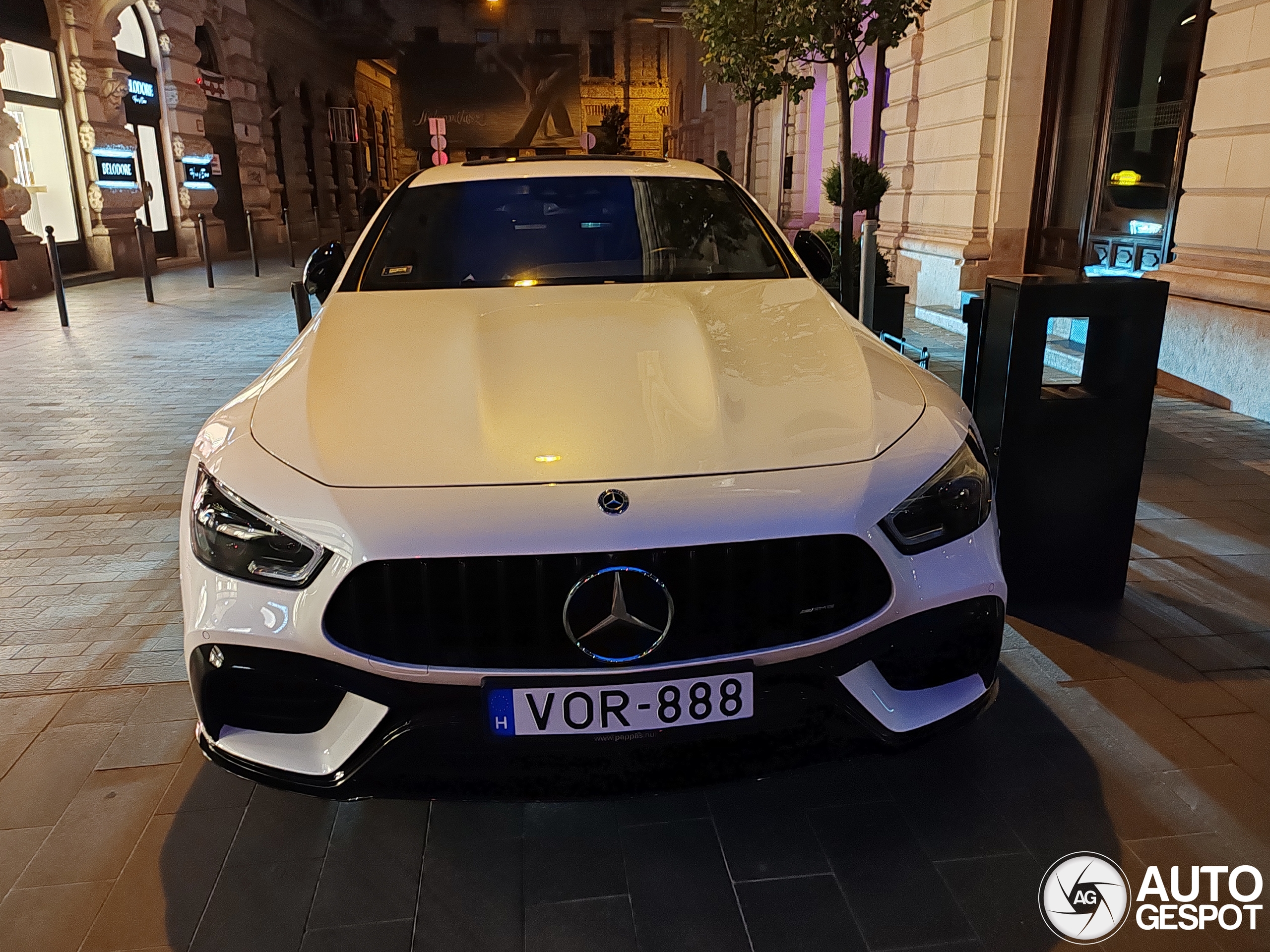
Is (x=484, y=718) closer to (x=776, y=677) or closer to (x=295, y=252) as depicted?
(x=776, y=677)

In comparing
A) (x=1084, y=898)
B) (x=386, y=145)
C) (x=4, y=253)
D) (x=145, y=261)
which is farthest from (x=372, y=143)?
(x=1084, y=898)

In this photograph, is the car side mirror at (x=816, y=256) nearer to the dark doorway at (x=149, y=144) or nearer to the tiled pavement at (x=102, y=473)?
the tiled pavement at (x=102, y=473)

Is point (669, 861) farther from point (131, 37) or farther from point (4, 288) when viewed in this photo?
point (131, 37)

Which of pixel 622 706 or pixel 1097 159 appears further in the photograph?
pixel 1097 159

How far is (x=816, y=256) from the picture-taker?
3.61 m

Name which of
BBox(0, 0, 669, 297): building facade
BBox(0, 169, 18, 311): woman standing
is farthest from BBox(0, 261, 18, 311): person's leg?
BBox(0, 0, 669, 297): building facade

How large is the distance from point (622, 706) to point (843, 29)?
7.08 m

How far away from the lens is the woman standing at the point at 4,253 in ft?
36.4

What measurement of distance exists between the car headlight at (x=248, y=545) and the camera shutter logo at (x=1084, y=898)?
1.63 meters

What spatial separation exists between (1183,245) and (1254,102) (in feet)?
3.51

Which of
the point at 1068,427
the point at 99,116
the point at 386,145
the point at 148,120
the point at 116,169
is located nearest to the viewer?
the point at 1068,427

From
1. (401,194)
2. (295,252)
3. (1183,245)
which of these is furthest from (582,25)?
(401,194)

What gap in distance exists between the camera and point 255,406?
2.23 m

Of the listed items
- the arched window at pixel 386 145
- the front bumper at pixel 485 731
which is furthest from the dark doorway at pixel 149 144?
the arched window at pixel 386 145
